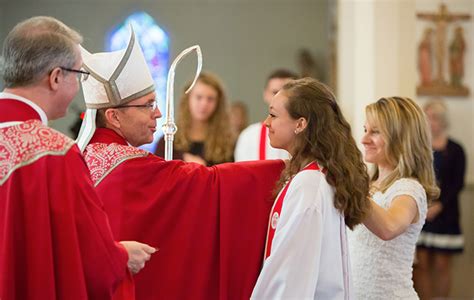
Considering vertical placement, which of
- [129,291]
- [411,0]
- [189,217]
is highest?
[411,0]

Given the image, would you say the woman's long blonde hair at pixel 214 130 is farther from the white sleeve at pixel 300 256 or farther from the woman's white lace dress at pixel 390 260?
the white sleeve at pixel 300 256

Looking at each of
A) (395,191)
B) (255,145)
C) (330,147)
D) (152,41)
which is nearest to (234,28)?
(152,41)

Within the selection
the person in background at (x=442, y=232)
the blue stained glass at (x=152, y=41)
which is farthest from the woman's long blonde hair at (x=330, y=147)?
the blue stained glass at (x=152, y=41)

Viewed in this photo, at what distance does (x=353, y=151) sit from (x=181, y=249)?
0.71 meters

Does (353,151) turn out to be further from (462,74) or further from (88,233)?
(462,74)

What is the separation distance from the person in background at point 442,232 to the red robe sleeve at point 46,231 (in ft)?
15.3

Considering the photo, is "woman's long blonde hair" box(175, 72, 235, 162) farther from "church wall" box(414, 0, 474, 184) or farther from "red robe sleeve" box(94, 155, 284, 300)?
"church wall" box(414, 0, 474, 184)

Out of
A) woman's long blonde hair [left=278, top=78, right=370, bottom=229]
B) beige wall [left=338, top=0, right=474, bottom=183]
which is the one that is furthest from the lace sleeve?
beige wall [left=338, top=0, right=474, bottom=183]

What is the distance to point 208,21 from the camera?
411 inches

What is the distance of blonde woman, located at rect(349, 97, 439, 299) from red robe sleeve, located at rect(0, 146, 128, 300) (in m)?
1.14

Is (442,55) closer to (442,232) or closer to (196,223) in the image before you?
(442,232)

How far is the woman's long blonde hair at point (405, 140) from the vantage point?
2738 mm

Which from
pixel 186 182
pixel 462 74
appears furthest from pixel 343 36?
pixel 186 182

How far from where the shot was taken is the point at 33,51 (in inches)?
78.7
